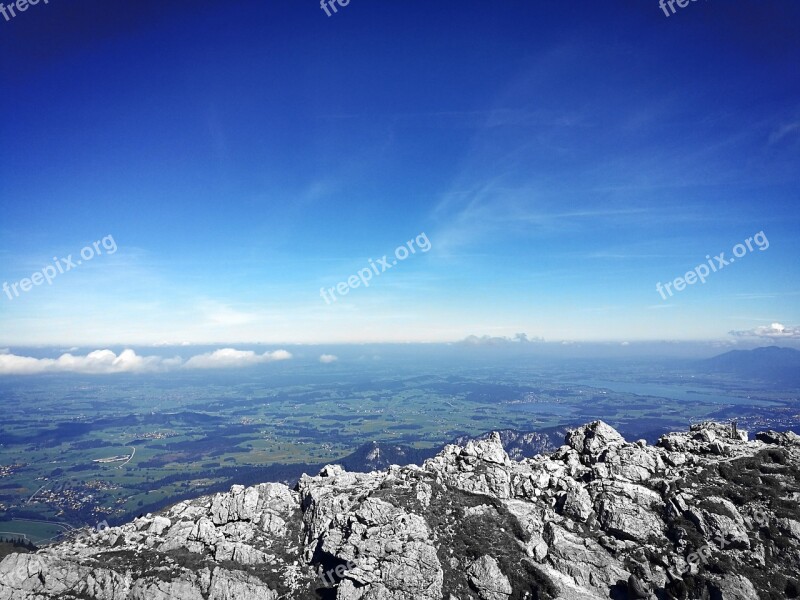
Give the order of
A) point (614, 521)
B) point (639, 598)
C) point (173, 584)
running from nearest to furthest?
point (639, 598) < point (173, 584) < point (614, 521)

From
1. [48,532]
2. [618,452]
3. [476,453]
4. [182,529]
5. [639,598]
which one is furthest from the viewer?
[48,532]

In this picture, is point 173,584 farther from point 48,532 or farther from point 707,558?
point 48,532

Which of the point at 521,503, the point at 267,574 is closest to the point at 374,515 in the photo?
the point at 267,574

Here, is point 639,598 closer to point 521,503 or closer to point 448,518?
point 521,503

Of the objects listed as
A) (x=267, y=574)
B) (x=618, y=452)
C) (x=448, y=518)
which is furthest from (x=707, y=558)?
(x=267, y=574)

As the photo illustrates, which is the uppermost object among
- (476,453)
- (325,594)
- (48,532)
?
(476,453)

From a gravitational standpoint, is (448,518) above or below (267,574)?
above

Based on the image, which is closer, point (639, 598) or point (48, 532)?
point (639, 598)
